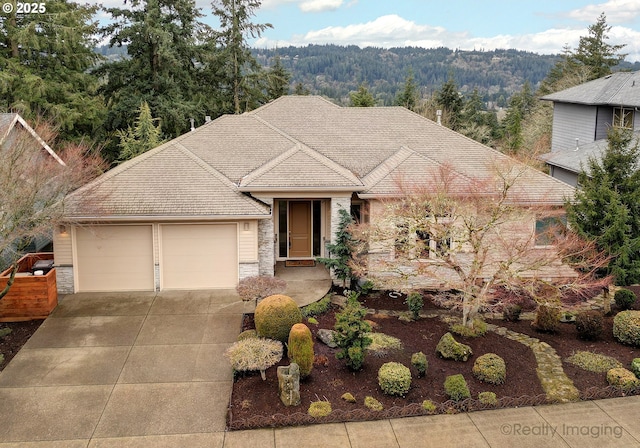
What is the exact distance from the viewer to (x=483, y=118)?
173 ft

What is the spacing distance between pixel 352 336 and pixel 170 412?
3.80 metres

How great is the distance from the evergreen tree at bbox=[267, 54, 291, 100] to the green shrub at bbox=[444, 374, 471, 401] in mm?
34581

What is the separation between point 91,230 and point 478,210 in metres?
10.6

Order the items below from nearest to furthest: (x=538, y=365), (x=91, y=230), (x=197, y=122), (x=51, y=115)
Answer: (x=538, y=365), (x=91, y=230), (x=51, y=115), (x=197, y=122)

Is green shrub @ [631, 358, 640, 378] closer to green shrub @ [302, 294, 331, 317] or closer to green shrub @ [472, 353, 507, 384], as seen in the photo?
green shrub @ [472, 353, 507, 384]

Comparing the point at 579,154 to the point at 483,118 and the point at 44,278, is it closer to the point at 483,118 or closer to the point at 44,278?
the point at 44,278

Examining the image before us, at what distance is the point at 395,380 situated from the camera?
10.8 meters

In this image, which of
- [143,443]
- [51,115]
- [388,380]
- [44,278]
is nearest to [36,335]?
[44,278]

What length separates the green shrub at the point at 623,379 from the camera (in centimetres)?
1122

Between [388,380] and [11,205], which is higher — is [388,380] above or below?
below

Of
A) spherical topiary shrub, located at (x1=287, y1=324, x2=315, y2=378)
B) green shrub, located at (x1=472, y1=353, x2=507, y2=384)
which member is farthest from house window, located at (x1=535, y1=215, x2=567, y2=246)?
spherical topiary shrub, located at (x1=287, y1=324, x2=315, y2=378)

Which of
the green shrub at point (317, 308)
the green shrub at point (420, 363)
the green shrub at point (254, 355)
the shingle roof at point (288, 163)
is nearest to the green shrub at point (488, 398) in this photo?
the green shrub at point (420, 363)

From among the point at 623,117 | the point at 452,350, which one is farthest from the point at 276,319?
the point at 623,117

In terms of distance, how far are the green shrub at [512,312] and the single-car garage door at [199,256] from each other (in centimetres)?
767
